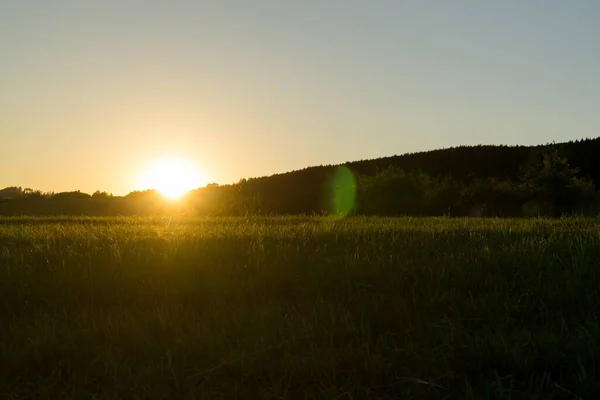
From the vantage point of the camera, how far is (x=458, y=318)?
4371 mm

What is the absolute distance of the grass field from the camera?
3533mm

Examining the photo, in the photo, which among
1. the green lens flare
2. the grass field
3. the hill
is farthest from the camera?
the hill

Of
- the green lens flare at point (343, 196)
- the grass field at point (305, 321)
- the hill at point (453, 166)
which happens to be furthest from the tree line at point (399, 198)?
the hill at point (453, 166)

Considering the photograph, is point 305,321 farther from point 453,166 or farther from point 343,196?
point 453,166

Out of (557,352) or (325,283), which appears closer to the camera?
(557,352)

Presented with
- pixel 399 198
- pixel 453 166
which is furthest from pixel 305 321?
pixel 453 166

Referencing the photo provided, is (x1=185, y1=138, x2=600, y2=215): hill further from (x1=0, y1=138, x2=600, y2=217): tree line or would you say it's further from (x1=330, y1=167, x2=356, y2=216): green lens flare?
(x1=0, y1=138, x2=600, y2=217): tree line

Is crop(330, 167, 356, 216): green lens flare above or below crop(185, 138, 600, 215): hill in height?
below

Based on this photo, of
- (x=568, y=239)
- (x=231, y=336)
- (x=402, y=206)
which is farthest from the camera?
(x=402, y=206)

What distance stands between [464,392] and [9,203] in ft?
134

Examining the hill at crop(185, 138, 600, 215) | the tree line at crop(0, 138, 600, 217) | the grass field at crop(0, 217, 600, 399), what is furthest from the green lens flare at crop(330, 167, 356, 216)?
the grass field at crop(0, 217, 600, 399)

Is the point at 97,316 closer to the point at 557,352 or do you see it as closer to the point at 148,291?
the point at 148,291

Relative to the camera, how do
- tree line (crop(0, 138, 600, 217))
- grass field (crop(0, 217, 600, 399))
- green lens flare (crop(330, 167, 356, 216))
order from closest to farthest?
grass field (crop(0, 217, 600, 399)), tree line (crop(0, 138, 600, 217)), green lens flare (crop(330, 167, 356, 216))

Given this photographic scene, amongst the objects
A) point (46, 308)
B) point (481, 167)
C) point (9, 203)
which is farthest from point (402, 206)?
point (481, 167)
